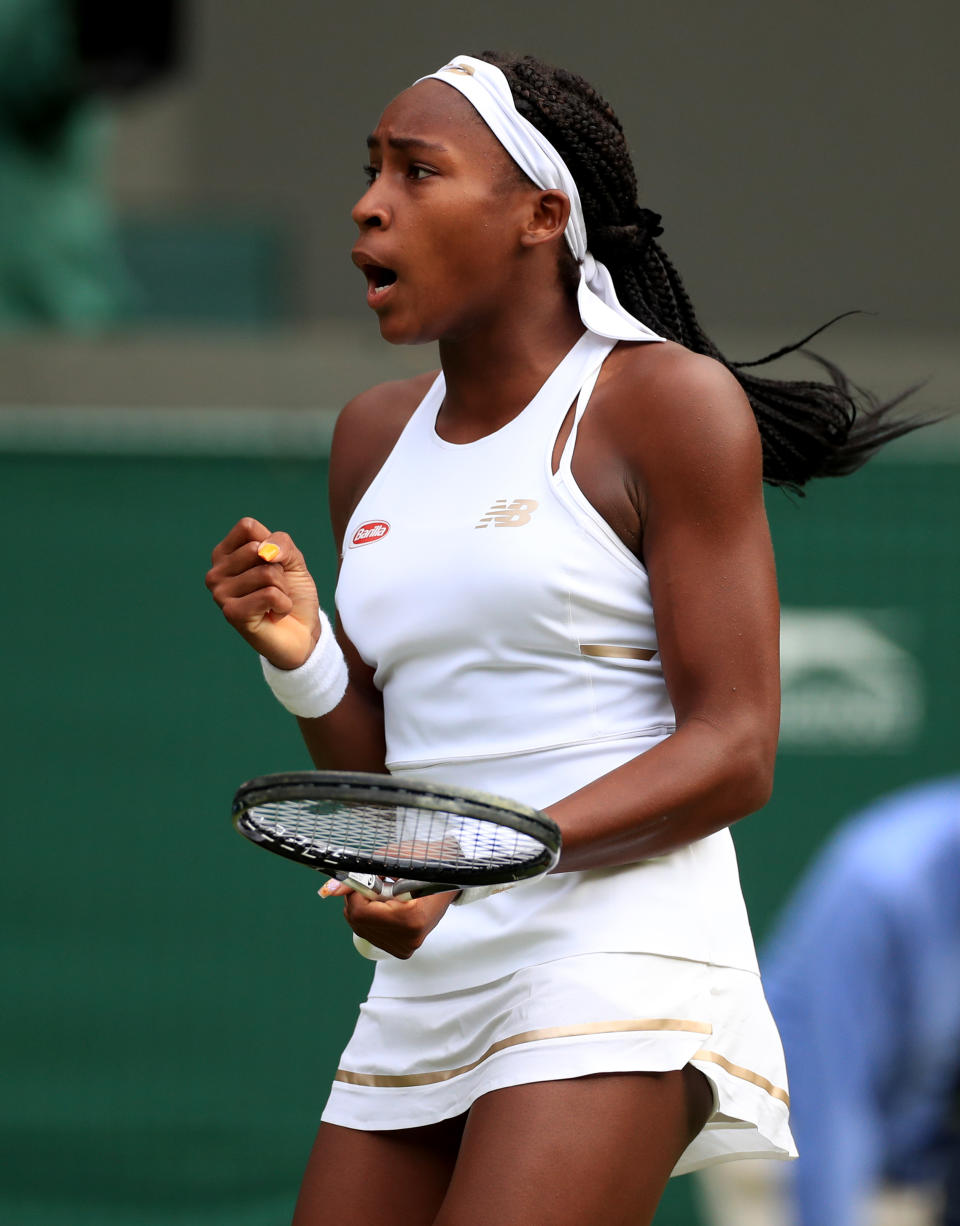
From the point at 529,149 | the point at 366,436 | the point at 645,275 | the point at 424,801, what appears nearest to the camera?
the point at 424,801

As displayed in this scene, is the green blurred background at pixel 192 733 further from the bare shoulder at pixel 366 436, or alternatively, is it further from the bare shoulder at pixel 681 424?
the bare shoulder at pixel 681 424

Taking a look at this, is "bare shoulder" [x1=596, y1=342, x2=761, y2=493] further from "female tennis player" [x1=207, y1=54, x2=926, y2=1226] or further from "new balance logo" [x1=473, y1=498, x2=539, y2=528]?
"new balance logo" [x1=473, y1=498, x2=539, y2=528]

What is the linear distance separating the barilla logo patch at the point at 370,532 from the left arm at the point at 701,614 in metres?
0.30

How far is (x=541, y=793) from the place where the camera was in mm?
2127

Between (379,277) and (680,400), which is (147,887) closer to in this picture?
(379,277)

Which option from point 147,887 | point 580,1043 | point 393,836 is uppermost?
point 393,836

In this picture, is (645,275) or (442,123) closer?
(442,123)

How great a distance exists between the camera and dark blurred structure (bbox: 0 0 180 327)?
246 inches

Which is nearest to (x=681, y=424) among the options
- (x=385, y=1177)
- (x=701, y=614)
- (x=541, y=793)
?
(x=701, y=614)

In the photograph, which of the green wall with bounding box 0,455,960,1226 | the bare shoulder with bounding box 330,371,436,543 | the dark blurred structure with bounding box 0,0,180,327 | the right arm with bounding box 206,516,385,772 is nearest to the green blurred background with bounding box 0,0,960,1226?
the green wall with bounding box 0,455,960,1226

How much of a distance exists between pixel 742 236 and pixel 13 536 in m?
5.36

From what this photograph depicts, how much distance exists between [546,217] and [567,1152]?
98 centimetres

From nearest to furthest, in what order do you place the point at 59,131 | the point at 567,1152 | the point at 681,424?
the point at 567,1152, the point at 681,424, the point at 59,131

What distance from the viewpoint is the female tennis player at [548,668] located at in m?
2.01
